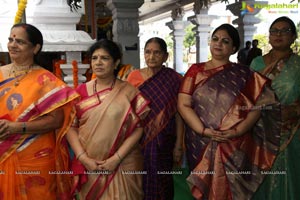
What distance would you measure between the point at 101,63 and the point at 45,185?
84cm

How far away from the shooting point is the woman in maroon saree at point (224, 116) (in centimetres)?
239

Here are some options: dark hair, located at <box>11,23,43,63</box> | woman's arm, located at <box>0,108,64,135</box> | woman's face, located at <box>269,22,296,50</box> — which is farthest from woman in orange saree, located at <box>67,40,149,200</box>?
woman's face, located at <box>269,22,296,50</box>

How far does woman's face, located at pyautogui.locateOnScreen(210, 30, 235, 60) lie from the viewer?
94.0 inches

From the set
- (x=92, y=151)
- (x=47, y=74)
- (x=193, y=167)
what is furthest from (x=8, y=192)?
(x=193, y=167)

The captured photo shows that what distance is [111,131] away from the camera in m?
2.12

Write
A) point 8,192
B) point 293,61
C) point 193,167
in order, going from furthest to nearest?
point 293,61, point 193,167, point 8,192

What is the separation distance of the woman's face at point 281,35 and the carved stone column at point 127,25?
12.4 feet

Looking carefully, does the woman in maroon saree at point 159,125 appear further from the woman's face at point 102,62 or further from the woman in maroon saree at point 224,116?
the woman's face at point 102,62

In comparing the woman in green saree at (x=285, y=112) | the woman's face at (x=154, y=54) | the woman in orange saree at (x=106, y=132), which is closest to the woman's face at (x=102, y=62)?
the woman in orange saree at (x=106, y=132)

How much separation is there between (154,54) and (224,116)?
81 cm

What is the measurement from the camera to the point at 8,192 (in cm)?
209

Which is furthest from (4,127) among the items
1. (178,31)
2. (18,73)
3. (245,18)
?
(178,31)

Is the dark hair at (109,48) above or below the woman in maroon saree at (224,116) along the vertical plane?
above

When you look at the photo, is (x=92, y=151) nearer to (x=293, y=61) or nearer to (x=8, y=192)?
(x=8, y=192)
